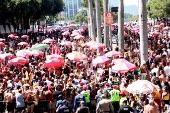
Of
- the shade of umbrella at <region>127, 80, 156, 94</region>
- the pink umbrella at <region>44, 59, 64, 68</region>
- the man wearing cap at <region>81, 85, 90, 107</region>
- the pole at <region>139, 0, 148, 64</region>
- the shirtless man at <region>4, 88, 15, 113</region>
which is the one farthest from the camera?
the pole at <region>139, 0, 148, 64</region>

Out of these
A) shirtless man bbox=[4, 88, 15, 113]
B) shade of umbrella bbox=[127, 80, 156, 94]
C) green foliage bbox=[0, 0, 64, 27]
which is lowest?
shirtless man bbox=[4, 88, 15, 113]

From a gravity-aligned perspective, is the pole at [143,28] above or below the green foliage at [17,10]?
below

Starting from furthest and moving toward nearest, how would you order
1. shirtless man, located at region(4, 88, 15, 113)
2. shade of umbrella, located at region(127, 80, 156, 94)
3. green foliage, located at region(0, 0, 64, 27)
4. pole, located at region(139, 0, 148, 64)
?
green foliage, located at region(0, 0, 64, 27) < pole, located at region(139, 0, 148, 64) < shirtless man, located at region(4, 88, 15, 113) < shade of umbrella, located at region(127, 80, 156, 94)

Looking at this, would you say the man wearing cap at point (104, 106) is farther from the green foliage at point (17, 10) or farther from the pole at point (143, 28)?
the green foliage at point (17, 10)

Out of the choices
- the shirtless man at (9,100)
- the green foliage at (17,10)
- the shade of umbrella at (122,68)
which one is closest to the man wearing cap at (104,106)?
the shirtless man at (9,100)

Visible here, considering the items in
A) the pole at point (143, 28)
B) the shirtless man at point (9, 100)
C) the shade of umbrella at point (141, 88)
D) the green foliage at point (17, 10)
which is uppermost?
the green foliage at point (17, 10)

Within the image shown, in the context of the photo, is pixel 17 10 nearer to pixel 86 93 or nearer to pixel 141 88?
pixel 86 93

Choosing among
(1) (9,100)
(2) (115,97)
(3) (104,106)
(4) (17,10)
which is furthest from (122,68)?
(4) (17,10)

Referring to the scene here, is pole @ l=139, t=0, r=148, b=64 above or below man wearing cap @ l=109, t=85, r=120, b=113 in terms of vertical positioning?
above

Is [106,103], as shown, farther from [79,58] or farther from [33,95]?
[79,58]

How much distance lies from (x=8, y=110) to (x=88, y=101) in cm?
295

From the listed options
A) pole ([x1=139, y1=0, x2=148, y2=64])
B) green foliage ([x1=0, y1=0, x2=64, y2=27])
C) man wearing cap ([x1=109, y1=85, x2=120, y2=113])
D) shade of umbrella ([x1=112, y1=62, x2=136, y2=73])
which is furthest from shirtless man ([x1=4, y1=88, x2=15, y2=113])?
green foliage ([x1=0, y1=0, x2=64, y2=27])

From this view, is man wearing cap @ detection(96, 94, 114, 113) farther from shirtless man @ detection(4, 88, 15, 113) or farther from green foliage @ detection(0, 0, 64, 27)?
green foliage @ detection(0, 0, 64, 27)

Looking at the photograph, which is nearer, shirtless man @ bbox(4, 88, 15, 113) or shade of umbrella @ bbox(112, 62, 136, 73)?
shirtless man @ bbox(4, 88, 15, 113)
